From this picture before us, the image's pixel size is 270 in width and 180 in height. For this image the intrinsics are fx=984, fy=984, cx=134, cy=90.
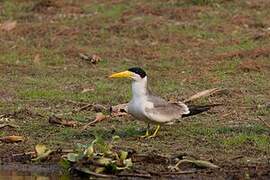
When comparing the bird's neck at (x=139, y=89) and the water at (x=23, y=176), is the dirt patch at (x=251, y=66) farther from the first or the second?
the water at (x=23, y=176)

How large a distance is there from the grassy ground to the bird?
23cm

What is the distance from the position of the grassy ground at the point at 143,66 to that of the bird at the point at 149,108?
232 millimetres

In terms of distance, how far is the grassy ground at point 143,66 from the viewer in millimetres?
10797

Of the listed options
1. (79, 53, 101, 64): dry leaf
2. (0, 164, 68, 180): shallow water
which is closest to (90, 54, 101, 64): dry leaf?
(79, 53, 101, 64): dry leaf

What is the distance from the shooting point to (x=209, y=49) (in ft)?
57.1

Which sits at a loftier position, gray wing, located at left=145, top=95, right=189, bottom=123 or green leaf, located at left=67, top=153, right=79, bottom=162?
gray wing, located at left=145, top=95, right=189, bottom=123

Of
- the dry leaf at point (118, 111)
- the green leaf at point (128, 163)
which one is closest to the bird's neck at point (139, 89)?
the dry leaf at point (118, 111)

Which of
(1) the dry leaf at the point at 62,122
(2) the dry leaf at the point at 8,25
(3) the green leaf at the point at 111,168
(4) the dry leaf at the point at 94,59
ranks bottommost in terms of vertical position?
(3) the green leaf at the point at 111,168

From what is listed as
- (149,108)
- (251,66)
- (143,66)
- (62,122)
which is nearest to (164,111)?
(149,108)

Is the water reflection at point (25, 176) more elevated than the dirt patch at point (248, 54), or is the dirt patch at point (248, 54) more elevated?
the dirt patch at point (248, 54)

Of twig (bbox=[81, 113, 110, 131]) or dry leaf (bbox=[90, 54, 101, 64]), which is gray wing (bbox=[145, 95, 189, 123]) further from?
dry leaf (bbox=[90, 54, 101, 64])

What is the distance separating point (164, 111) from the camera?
1066 centimetres

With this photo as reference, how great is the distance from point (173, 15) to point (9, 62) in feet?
14.2

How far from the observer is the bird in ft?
34.4
